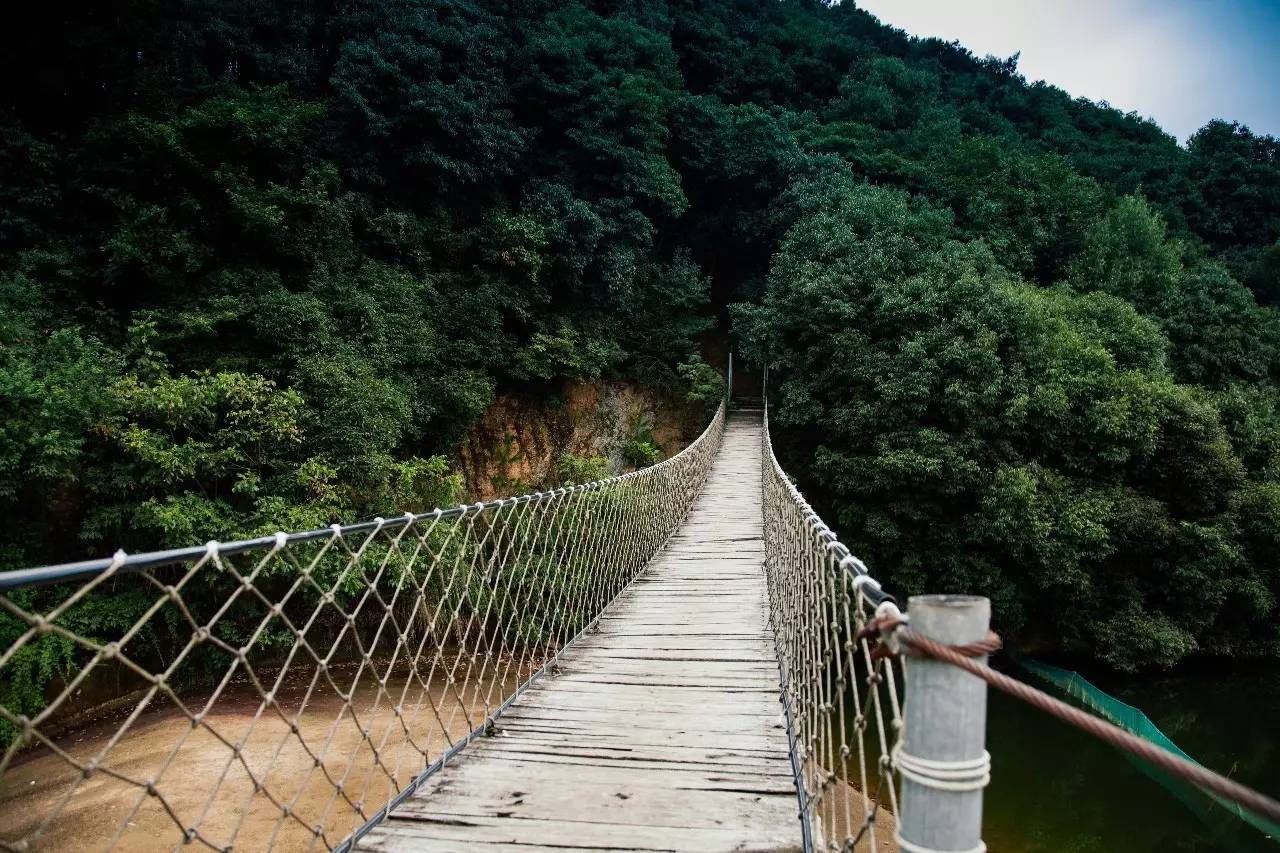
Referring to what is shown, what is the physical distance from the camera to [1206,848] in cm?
540

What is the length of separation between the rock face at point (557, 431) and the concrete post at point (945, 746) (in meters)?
8.00

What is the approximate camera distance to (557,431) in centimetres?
954

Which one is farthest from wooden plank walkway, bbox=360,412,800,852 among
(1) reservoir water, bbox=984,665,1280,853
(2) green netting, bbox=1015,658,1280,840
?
(2) green netting, bbox=1015,658,1280,840

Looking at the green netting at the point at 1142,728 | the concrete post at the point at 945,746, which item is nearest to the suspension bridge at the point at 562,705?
the concrete post at the point at 945,746

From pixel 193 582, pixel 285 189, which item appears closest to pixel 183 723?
pixel 193 582

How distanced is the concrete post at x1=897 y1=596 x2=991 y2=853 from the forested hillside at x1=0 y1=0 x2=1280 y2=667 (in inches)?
211

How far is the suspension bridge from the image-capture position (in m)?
0.70

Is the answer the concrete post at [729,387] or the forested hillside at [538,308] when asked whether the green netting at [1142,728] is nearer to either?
the forested hillside at [538,308]

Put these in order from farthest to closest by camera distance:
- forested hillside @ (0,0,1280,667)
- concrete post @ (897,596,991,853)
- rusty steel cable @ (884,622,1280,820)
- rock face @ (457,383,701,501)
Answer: rock face @ (457,383,701,501)
forested hillside @ (0,0,1280,667)
concrete post @ (897,596,991,853)
rusty steel cable @ (884,622,1280,820)

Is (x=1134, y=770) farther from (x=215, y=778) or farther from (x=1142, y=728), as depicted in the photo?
(x=215, y=778)

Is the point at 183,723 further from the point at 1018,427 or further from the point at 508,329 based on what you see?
the point at 1018,427

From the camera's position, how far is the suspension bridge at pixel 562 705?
2.29ft

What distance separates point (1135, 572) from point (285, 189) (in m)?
11.1

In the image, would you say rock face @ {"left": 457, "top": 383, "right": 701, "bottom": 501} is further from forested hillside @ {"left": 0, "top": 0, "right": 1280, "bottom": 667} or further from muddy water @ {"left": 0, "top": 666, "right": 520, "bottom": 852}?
muddy water @ {"left": 0, "top": 666, "right": 520, "bottom": 852}
